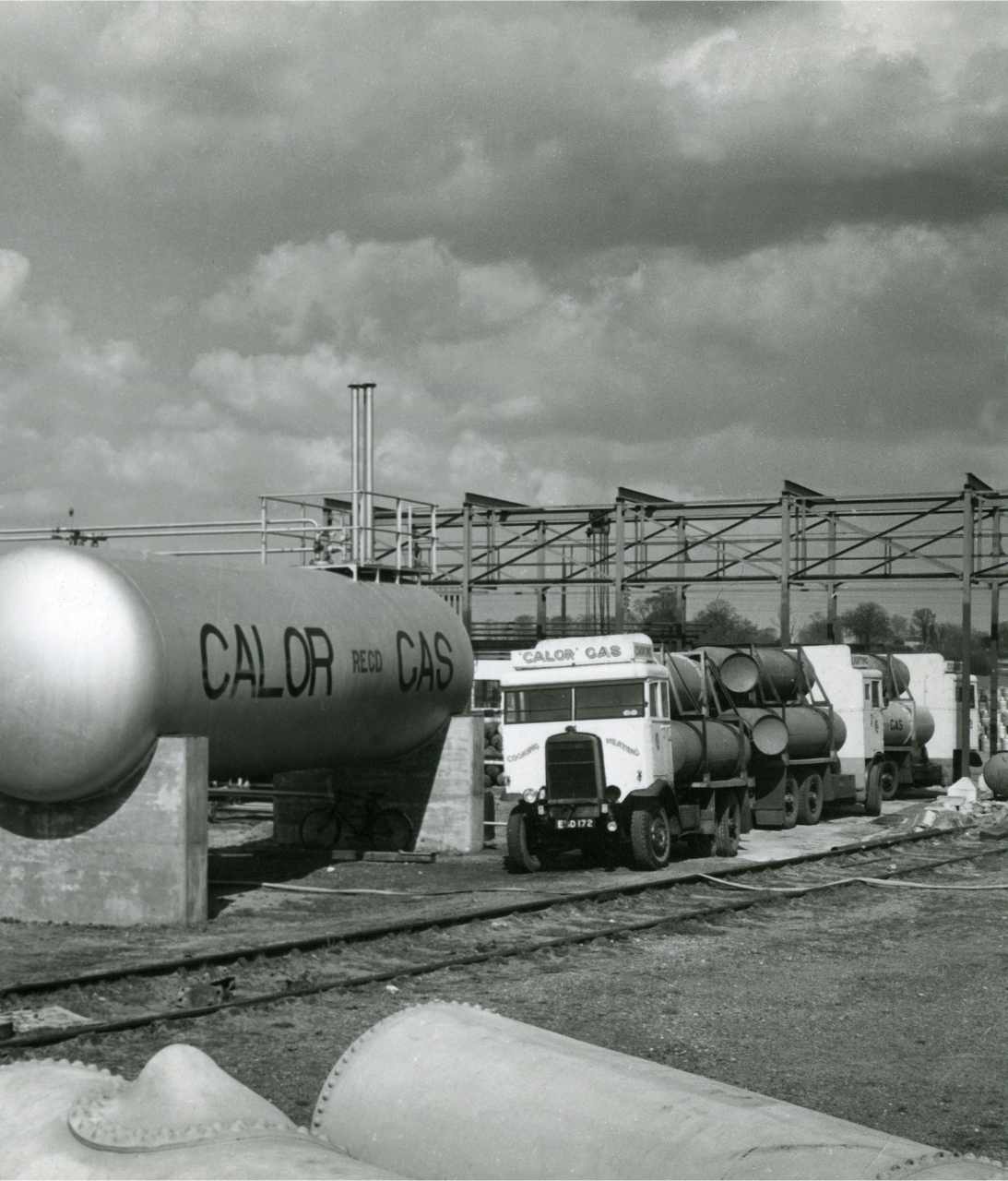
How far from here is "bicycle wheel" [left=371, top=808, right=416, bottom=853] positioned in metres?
22.1

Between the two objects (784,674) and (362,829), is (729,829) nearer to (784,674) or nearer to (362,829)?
(362,829)

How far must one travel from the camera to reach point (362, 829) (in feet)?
73.2

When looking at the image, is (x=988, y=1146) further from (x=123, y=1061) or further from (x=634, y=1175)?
(x=123, y=1061)

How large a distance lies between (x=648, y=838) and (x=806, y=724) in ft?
26.2

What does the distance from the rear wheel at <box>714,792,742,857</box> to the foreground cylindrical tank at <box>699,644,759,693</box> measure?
9.98ft

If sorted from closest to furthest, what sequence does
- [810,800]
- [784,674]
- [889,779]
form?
[810,800] < [784,674] < [889,779]

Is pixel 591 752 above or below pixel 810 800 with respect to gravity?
above

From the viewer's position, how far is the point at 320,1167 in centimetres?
412

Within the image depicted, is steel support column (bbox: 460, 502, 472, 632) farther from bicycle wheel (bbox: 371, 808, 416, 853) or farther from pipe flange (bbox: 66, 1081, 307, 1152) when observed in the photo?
pipe flange (bbox: 66, 1081, 307, 1152)

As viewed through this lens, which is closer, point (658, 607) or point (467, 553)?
point (467, 553)

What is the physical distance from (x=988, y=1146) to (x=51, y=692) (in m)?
10.0

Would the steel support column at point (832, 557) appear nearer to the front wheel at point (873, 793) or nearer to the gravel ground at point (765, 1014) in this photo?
the front wheel at point (873, 793)

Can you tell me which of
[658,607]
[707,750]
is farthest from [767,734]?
[658,607]

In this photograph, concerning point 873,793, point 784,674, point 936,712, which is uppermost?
point 784,674
